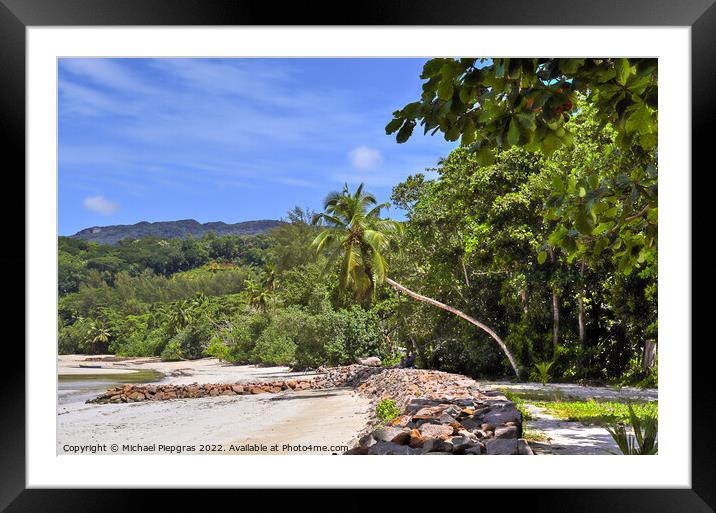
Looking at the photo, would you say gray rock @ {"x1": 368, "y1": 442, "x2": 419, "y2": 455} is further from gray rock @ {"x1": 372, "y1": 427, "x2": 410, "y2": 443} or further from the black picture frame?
the black picture frame

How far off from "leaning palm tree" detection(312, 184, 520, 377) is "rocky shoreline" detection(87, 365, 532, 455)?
141 centimetres

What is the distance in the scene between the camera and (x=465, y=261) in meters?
9.35

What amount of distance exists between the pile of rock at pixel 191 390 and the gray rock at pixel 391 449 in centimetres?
552

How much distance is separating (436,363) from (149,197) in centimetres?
544

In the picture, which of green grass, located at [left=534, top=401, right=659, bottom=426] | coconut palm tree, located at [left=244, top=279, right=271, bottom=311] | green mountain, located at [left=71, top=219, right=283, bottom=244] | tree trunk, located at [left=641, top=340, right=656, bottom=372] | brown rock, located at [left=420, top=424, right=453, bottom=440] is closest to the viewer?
brown rock, located at [left=420, top=424, right=453, bottom=440]

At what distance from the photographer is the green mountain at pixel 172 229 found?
953 centimetres

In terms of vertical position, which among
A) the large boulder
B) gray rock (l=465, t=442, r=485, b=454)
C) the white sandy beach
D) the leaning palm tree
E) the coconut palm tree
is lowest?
the white sandy beach

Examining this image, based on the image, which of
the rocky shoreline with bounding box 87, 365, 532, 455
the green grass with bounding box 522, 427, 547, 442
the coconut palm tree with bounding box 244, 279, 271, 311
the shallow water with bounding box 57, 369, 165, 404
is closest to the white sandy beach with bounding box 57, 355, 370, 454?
the shallow water with bounding box 57, 369, 165, 404

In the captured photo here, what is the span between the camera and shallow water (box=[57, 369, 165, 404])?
10.2m
